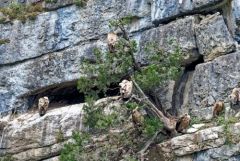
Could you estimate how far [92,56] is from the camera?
2183cm

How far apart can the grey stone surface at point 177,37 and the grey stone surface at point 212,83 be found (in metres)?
0.78

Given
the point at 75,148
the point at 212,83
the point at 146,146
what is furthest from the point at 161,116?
the point at 75,148

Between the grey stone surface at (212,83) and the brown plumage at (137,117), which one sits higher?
the grey stone surface at (212,83)

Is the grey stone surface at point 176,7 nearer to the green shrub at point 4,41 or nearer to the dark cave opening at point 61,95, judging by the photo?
the dark cave opening at point 61,95

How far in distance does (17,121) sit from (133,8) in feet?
20.3

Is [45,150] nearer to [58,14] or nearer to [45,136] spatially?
[45,136]

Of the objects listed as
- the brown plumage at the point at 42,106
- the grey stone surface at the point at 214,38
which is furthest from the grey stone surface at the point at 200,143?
the brown plumage at the point at 42,106

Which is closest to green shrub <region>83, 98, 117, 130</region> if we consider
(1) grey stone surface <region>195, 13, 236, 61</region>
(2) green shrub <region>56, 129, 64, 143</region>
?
(2) green shrub <region>56, 129, 64, 143</region>

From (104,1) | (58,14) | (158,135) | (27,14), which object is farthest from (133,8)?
(158,135)

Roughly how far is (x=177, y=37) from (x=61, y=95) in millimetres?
5901

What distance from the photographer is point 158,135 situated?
1797cm

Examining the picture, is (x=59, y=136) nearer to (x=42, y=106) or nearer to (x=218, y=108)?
(x=42, y=106)

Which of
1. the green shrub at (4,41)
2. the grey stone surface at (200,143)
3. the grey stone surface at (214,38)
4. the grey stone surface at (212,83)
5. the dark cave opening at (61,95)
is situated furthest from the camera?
the green shrub at (4,41)

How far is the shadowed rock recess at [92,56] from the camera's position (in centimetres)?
1861
